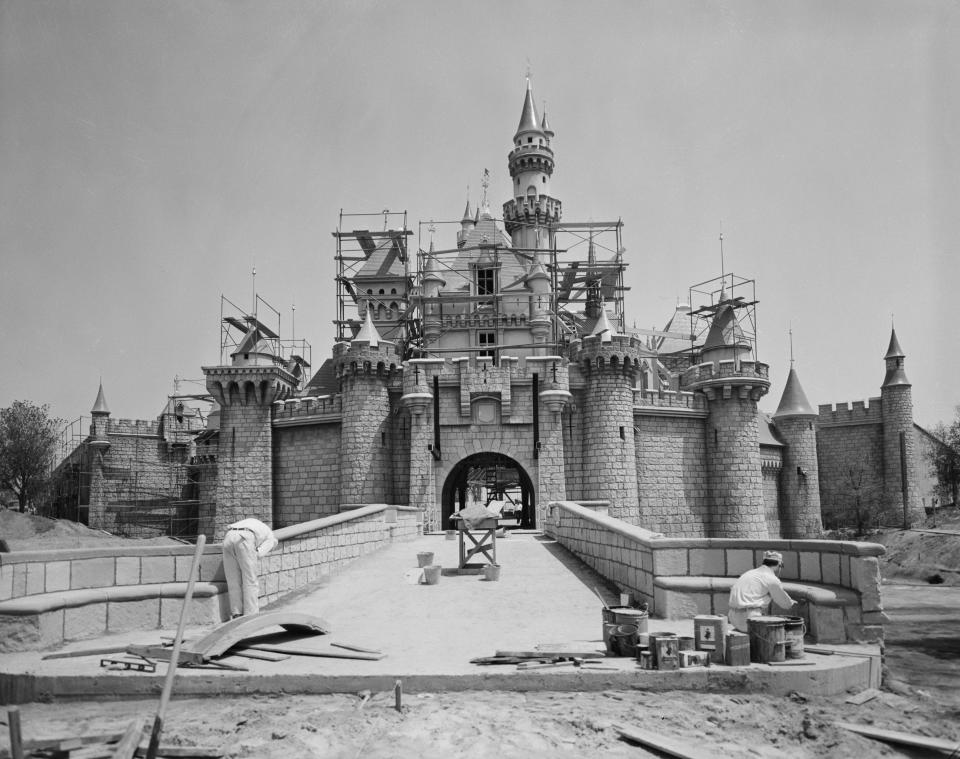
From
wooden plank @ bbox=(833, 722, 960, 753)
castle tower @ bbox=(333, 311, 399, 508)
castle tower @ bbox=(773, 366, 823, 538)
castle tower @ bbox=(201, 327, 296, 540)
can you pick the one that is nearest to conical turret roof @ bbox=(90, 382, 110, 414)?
castle tower @ bbox=(201, 327, 296, 540)

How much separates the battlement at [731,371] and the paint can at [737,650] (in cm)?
2502

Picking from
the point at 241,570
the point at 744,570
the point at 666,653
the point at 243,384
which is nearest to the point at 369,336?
the point at 243,384

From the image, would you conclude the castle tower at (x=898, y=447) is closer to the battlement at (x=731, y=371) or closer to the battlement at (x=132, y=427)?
the battlement at (x=731, y=371)

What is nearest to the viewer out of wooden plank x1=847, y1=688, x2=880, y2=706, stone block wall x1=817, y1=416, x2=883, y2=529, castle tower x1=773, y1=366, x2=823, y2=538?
wooden plank x1=847, y1=688, x2=880, y2=706

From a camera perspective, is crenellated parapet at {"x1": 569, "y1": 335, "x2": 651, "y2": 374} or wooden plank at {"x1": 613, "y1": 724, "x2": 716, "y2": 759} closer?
wooden plank at {"x1": 613, "y1": 724, "x2": 716, "y2": 759}

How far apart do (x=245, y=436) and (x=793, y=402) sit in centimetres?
2607

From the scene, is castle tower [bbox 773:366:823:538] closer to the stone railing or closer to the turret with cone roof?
the turret with cone roof

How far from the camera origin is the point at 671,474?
31031 millimetres

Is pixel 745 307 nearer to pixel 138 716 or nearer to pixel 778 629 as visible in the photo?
pixel 778 629

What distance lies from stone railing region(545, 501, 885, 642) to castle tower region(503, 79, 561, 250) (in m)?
37.0

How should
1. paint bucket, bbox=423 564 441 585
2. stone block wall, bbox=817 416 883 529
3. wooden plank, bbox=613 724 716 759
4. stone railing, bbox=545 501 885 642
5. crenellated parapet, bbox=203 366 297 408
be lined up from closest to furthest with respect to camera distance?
wooden plank, bbox=613 724 716 759 < stone railing, bbox=545 501 885 642 < paint bucket, bbox=423 564 441 585 < crenellated parapet, bbox=203 366 297 408 < stone block wall, bbox=817 416 883 529

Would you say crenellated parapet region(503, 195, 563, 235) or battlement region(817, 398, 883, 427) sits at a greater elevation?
crenellated parapet region(503, 195, 563, 235)

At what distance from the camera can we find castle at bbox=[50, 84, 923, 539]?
27.4 meters

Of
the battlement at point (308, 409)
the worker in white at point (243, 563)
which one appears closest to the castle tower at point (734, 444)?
the battlement at point (308, 409)
